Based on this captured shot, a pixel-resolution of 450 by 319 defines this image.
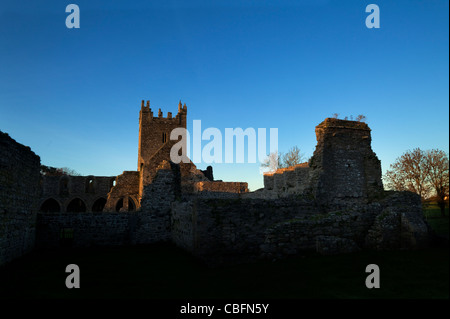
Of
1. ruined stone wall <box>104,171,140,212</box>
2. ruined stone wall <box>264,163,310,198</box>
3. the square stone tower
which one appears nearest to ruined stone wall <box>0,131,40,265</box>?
ruined stone wall <box>104,171,140,212</box>

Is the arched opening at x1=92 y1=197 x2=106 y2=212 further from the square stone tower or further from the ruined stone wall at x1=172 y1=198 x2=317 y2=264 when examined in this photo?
the ruined stone wall at x1=172 y1=198 x2=317 y2=264

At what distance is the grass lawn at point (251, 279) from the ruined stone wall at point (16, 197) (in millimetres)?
1121

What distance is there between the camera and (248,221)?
11.5 meters

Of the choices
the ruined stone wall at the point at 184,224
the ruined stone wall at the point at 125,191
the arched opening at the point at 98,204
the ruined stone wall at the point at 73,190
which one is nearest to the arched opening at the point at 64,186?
the ruined stone wall at the point at 73,190

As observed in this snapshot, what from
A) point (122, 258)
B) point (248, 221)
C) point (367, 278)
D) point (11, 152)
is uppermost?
point (11, 152)

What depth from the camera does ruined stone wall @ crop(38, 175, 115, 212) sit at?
132 ft

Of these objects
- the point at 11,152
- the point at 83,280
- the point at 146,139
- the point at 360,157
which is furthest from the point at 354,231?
the point at 146,139

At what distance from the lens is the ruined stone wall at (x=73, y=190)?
4034 centimetres

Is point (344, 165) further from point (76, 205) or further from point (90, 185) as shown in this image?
point (76, 205)

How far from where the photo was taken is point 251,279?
7.23 m

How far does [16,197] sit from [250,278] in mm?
9376
